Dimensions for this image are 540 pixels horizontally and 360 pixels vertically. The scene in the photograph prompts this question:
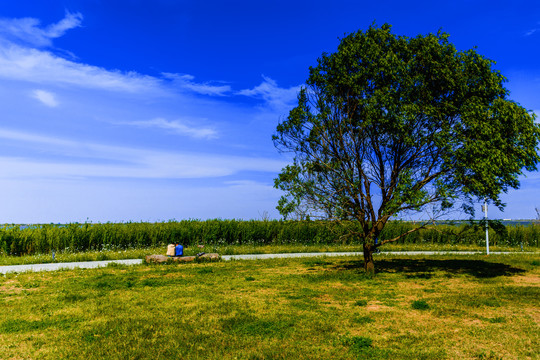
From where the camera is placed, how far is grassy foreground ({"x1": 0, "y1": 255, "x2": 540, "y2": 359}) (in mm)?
7527

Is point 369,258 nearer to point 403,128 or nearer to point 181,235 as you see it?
point 403,128

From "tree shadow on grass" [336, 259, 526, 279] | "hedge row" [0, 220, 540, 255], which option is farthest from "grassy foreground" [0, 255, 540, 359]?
"hedge row" [0, 220, 540, 255]

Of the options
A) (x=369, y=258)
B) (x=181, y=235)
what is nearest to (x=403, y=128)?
(x=369, y=258)

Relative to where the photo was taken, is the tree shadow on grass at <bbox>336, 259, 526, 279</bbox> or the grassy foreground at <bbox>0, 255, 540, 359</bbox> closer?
the grassy foreground at <bbox>0, 255, 540, 359</bbox>

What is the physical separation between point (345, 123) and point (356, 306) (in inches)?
320

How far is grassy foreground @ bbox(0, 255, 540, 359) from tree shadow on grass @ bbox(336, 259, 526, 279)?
0.36 metres

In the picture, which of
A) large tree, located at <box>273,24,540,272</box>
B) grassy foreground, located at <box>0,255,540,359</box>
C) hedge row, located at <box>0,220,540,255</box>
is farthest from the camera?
hedge row, located at <box>0,220,540,255</box>

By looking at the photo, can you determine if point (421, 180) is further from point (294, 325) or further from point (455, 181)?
point (294, 325)

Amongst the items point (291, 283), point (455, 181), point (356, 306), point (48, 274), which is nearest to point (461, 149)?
point (455, 181)

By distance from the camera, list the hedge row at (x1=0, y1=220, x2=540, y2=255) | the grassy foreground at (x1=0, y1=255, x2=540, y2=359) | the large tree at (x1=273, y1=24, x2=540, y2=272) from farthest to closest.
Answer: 1. the hedge row at (x1=0, y1=220, x2=540, y2=255)
2. the large tree at (x1=273, y1=24, x2=540, y2=272)
3. the grassy foreground at (x1=0, y1=255, x2=540, y2=359)

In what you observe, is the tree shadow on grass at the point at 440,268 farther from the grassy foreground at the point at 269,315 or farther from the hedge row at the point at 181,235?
the hedge row at the point at 181,235

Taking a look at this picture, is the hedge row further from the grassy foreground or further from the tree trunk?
the grassy foreground

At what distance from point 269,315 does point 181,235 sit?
20.8 metres

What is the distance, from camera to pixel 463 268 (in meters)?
18.5
